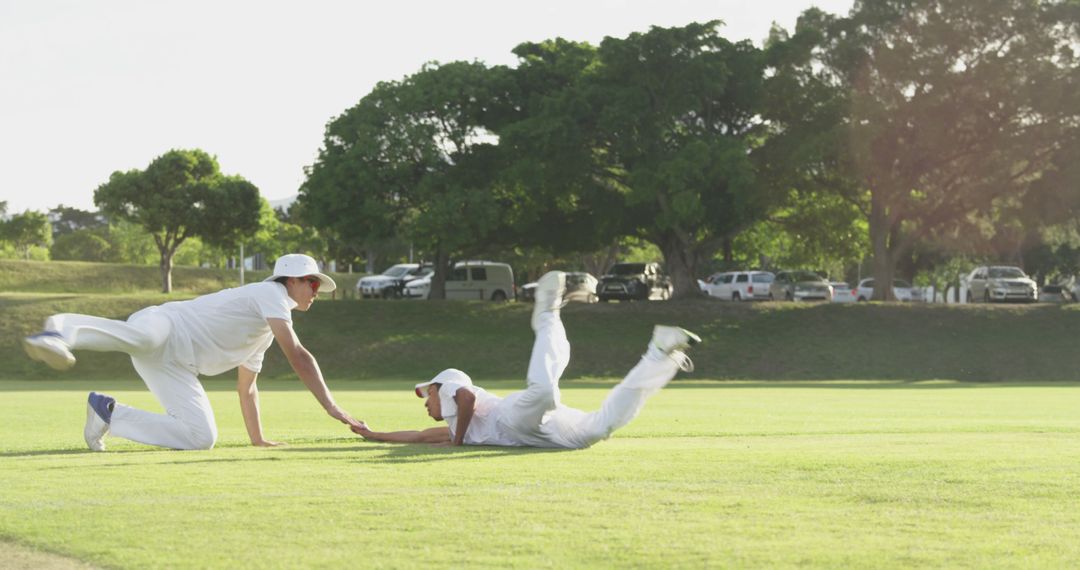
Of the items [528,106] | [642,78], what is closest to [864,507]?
[642,78]

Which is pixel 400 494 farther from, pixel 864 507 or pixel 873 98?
pixel 873 98

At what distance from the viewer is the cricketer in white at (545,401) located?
36.3ft

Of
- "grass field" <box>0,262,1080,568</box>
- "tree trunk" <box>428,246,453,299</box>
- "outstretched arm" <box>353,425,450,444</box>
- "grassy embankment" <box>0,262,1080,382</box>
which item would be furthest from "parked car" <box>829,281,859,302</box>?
"outstretched arm" <box>353,425,450,444</box>

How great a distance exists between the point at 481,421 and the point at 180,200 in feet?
210

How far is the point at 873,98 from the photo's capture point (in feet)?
182

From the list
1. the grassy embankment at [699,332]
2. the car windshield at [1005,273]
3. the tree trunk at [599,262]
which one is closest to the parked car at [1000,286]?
the car windshield at [1005,273]

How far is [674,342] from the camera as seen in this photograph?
426 inches

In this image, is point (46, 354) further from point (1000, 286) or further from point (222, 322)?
point (1000, 286)

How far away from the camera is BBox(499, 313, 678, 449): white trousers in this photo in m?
11.1

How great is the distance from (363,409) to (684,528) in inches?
593

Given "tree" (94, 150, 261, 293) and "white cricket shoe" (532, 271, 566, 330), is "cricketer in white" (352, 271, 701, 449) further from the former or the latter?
"tree" (94, 150, 261, 293)

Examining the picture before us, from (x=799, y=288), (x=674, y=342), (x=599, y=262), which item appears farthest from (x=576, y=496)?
(x=599, y=262)

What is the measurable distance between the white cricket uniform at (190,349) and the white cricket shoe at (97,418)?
0.07m

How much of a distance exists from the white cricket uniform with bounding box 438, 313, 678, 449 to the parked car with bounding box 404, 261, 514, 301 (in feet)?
190
